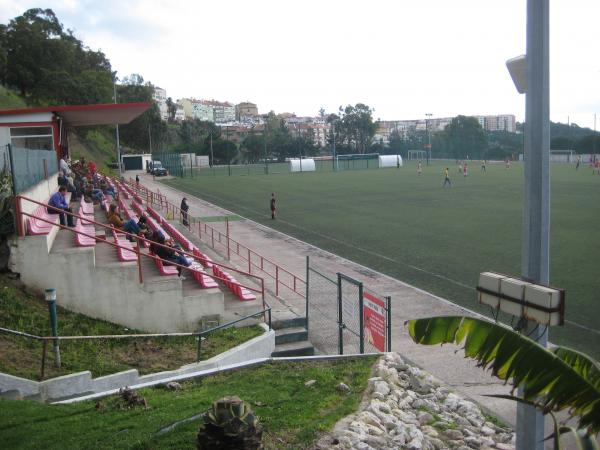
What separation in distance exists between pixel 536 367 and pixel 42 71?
63455 millimetres

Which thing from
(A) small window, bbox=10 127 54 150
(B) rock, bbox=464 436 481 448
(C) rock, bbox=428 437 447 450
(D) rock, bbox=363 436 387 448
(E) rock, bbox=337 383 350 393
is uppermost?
(A) small window, bbox=10 127 54 150

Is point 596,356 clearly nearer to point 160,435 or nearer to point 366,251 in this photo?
point 160,435

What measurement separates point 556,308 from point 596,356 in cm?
790

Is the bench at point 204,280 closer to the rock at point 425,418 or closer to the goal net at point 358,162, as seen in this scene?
the rock at point 425,418

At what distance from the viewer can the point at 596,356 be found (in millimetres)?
10805

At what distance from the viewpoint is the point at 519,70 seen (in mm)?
4984

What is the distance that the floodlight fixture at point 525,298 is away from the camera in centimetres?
407

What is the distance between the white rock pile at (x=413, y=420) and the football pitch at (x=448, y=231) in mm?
4943

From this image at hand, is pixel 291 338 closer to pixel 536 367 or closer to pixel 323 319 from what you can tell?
pixel 323 319

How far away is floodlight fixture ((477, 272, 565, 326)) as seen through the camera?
Result: 13.4 ft

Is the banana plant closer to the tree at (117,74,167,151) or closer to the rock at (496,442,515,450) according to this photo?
the rock at (496,442,515,450)

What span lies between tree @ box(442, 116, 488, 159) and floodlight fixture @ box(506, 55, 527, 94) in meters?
124

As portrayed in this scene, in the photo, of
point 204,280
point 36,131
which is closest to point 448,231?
point 204,280

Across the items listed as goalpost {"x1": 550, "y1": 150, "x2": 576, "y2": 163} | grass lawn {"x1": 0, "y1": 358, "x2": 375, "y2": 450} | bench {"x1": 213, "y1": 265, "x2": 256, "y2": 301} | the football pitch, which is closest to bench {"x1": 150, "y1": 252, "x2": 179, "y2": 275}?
bench {"x1": 213, "y1": 265, "x2": 256, "y2": 301}
